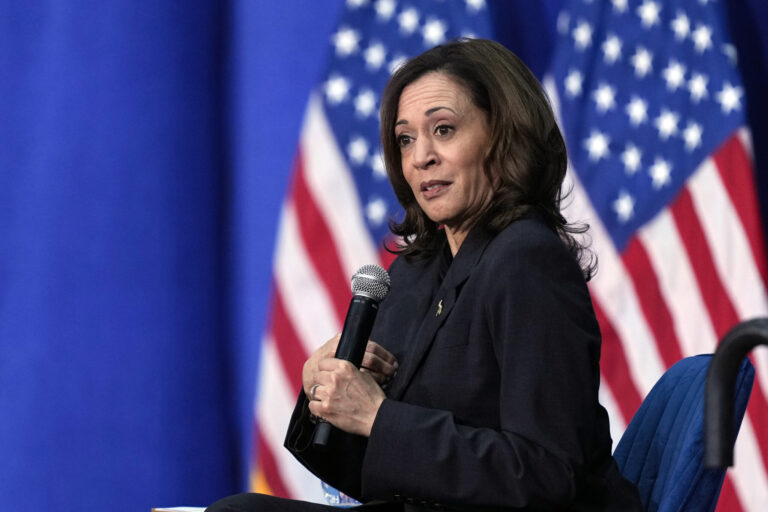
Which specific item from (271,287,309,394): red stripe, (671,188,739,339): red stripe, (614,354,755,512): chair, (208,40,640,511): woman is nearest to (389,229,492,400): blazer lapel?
(208,40,640,511): woman

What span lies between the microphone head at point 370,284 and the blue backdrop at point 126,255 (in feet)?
4.43

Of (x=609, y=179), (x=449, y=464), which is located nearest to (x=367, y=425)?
(x=449, y=464)

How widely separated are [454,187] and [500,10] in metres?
1.68

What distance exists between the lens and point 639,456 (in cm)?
160

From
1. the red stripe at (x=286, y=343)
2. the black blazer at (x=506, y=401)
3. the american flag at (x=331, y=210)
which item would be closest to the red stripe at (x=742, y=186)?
the american flag at (x=331, y=210)

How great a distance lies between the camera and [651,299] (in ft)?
10.6

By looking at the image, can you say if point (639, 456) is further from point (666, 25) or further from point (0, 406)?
point (666, 25)

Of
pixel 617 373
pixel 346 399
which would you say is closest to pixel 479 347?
pixel 346 399

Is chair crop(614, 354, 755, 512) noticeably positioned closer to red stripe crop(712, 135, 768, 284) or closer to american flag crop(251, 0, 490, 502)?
american flag crop(251, 0, 490, 502)

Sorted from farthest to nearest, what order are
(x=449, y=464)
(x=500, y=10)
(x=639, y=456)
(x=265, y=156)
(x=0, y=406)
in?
(x=500, y=10) < (x=265, y=156) < (x=0, y=406) < (x=639, y=456) < (x=449, y=464)

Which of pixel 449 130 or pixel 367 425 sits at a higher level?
pixel 449 130

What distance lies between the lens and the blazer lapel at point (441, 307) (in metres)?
1.51

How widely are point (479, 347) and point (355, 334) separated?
0.62ft

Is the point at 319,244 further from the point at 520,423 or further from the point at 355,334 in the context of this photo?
the point at 520,423
